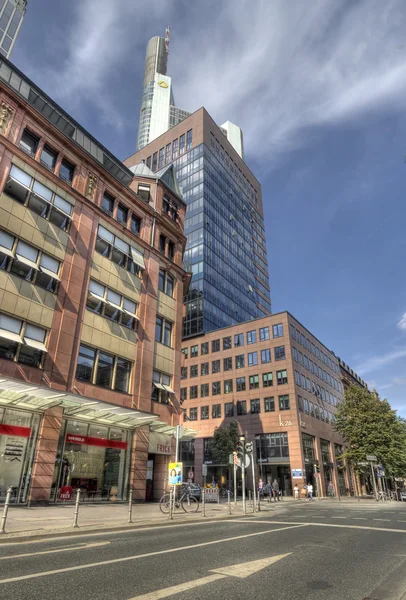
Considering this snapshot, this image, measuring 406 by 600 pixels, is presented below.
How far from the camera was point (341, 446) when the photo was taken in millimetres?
64875

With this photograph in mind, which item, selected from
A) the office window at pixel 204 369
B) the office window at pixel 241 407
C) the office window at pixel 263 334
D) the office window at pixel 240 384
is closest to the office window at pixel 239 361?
the office window at pixel 240 384

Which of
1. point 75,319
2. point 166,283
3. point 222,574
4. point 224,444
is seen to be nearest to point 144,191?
point 166,283

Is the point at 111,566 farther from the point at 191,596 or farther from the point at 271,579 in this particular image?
the point at 271,579

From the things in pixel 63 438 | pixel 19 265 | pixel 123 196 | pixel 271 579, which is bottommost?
pixel 271 579

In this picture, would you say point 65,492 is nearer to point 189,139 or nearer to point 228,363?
point 228,363

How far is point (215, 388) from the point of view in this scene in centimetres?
5884

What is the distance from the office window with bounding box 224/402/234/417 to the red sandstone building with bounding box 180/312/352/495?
0.03m

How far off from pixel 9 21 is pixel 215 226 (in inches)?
6288

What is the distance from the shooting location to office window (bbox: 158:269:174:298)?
28953 millimetres

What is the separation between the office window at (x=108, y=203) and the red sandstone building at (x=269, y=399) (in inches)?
1308

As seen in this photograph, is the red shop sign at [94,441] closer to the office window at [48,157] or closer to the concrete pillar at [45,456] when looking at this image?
the concrete pillar at [45,456]

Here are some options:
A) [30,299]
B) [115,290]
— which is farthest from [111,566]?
[115,290]

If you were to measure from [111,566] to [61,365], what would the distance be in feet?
48.9

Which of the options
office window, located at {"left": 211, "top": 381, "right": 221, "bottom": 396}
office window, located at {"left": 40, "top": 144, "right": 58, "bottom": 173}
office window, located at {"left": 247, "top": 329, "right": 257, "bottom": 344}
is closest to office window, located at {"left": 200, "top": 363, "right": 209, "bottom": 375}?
office window, located at {"left": 211, "top": 381, "right": 221, "bottom": 396}
